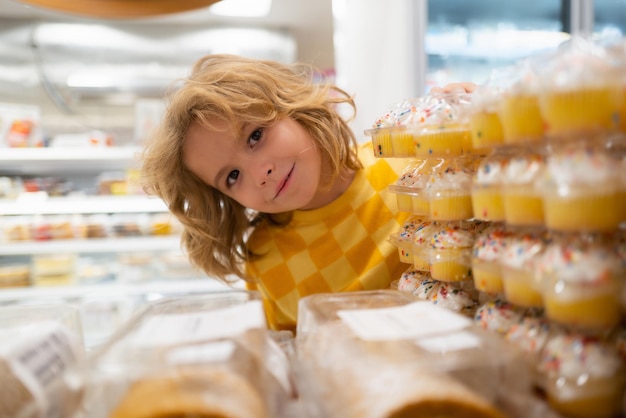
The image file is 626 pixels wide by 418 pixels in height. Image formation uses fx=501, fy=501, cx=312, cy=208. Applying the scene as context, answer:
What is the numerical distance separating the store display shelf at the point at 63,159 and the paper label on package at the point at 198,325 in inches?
98.9

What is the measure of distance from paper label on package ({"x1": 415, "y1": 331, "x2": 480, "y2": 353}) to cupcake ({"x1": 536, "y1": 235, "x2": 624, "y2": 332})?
9 cm

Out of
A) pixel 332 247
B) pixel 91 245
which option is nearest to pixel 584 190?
pixel 332 247

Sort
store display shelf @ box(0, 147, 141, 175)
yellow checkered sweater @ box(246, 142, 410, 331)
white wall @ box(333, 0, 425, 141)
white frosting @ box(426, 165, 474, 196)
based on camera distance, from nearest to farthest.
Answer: white frosting @ box(426, 165, 474, 196), yellow checkered sweater @ box(246, 142, 410, 331), white wall @ box(333, 0, 425, 141), store display shelf @ box(0, 147, 141, 175)

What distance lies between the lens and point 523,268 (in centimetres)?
60

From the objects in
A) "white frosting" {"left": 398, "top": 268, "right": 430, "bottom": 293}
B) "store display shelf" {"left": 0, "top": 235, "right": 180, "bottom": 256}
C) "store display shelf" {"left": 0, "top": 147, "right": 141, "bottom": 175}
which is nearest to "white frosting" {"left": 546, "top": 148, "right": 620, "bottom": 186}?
"white frosting" {"left": 398, "top": 268, "right": 430, "bottom": 293}

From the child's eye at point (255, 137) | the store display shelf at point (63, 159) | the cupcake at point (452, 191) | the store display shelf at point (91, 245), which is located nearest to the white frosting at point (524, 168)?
the cupcake at point (452, 191)

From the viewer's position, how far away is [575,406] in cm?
53

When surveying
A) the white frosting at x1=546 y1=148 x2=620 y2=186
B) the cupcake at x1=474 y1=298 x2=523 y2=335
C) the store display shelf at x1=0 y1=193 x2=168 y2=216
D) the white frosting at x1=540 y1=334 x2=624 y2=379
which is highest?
the white frosting at x1=546 y1=148 x2=620 y2=186

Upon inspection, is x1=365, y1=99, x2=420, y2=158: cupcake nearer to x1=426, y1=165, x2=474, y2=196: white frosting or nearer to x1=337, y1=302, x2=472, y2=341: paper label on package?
x1=426, y1=165, x2=474, y2=196: white frosting

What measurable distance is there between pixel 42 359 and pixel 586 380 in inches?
23.6

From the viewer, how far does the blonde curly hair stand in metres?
1.19

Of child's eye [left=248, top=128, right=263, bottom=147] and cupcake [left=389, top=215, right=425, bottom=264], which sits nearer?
cupcake [left=389, top=215, right=425, bottom=264]

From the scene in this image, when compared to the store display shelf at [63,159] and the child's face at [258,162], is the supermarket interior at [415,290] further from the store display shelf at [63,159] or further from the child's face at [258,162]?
the store display shelf at [63,159]

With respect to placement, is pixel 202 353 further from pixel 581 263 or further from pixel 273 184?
pixel 273 184
